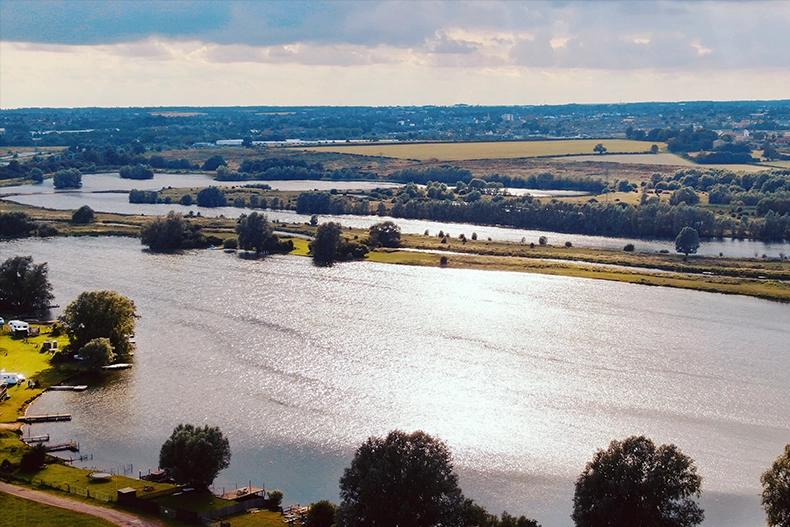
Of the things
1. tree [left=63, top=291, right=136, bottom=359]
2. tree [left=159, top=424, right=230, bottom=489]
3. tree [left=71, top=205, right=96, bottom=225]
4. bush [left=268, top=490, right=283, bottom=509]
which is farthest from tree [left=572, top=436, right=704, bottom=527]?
tree [left=71, top=205, right=96, bottom=225]

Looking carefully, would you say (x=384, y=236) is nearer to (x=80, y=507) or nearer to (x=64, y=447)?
(x=64, y=447)

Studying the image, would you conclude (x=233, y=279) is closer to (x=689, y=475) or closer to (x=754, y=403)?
(x=754, y=403)

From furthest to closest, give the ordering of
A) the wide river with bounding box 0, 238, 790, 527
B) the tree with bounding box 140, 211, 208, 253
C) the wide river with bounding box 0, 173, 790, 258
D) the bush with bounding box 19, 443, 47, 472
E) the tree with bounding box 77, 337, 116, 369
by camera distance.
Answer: the wide river with bounding box 0, 173, 790, 258 → the tree with bounding box 140, 211, 208, 253 → the tree with bounding box 77, 337, 116, 369 → the wide river with bounding box 0, 238, 790, 527 → the bush with bounding box 19, 443, 47, 472

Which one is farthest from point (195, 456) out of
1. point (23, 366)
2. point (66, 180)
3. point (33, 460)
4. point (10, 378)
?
point (66, 180)

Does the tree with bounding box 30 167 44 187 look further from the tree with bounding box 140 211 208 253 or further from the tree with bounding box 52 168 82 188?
the tree with bounding box 140 211 208 253

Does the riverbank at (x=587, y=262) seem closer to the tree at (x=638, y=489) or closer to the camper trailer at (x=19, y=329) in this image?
the camper trailer at (x=19, y=329)

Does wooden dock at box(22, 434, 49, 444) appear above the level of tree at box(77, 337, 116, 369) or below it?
below

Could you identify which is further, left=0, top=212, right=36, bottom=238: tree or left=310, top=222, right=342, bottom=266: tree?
left=0, top=212, right=36, bottom=238: tree

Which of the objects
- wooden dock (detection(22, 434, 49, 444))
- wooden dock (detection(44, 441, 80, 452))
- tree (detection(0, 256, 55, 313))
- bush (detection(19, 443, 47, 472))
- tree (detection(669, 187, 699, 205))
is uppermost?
tree (detection(669, 187, 699, 205))
